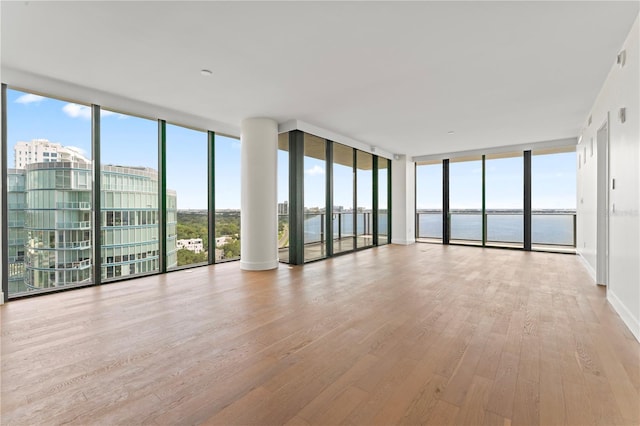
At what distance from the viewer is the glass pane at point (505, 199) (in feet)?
25.3

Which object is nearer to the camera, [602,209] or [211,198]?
[602,209]

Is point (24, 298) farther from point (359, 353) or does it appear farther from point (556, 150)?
point (556, 150)

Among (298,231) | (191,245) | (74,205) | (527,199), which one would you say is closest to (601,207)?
(527,199)

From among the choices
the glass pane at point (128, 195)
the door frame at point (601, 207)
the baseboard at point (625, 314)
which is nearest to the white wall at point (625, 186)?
the baseboard at point (625, 314)

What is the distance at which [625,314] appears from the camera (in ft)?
8.96

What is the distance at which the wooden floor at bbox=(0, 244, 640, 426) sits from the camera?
1.56 metres

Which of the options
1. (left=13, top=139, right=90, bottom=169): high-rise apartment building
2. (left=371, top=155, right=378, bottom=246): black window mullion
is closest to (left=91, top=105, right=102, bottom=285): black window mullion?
(left=13, top=139, right=90, bottom=169): high-rise apartment building

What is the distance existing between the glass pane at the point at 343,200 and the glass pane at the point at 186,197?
2.74m

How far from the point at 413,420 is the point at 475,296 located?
249 centimetres

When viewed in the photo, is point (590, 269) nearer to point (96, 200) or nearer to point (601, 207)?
point (601, 207)

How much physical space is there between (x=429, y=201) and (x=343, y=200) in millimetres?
3678

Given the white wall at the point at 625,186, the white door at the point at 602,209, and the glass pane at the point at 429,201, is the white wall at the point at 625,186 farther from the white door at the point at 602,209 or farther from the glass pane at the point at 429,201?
the glass pane at the point at 429,201

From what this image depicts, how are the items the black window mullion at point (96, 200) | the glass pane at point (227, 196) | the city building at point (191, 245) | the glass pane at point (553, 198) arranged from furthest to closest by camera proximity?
the glass pane at point (553, 198)
the glass pane at point (227, 196)
the city building at point (191, 245)
the black window mullion at point (96, 200)

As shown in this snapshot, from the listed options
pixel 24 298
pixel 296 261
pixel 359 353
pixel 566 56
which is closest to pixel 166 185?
pixel 24 298
